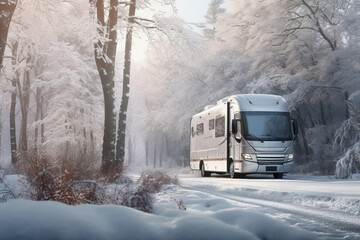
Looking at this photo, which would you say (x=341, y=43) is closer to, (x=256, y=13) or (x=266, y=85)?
(x=266, y=85)

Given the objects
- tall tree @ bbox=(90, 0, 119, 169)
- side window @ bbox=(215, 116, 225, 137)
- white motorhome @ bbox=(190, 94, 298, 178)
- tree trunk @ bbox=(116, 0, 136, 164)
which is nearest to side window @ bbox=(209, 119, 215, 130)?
side window @ bbox=(215, 116, 225, 137)

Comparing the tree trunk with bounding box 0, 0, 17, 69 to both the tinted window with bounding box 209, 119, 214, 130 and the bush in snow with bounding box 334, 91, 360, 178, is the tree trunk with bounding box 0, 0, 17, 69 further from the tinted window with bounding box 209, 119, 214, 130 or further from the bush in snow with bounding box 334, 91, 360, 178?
the bush in snow with bounding box 334, 91, 360, 178

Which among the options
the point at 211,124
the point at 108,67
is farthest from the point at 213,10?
the point at 108,67

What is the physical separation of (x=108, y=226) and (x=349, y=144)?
A: 2002cm

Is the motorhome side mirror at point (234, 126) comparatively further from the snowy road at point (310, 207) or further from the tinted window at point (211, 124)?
the snowy road at point (310, 207)

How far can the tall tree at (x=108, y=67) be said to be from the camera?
52.0 ft

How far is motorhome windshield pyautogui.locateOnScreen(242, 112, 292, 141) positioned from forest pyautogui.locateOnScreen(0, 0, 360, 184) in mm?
2978

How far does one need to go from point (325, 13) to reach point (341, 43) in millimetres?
→ 1977

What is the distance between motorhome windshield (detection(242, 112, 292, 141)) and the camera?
1903 cm

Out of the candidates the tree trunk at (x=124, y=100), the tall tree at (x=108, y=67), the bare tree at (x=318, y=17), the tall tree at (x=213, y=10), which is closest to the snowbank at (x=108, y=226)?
the tall tree at (x=108, y=67)

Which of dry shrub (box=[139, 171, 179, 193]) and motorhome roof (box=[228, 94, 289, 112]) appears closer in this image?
dry shrub (box=[139, 171, 179, 193])

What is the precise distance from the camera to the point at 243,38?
3544cm

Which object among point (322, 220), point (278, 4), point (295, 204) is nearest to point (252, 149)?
point (295, 204)

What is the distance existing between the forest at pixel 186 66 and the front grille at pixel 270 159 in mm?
2903
